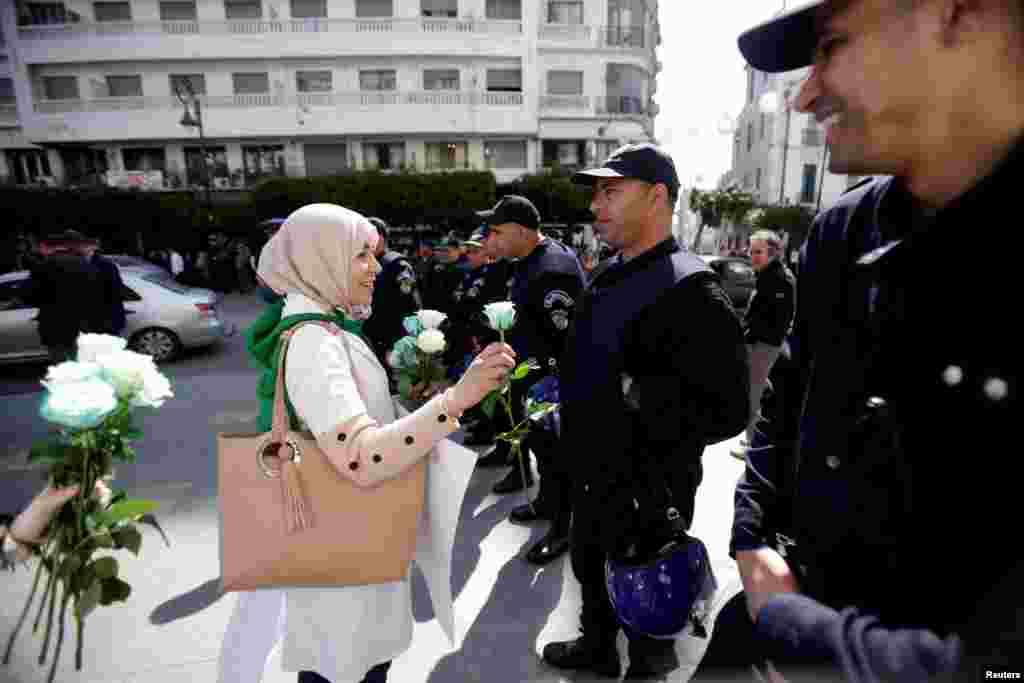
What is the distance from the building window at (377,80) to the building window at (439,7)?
3.50 meters

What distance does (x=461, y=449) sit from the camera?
5.56 feet

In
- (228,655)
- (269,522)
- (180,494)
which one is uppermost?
(269,522)

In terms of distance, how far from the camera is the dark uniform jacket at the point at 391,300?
500cm

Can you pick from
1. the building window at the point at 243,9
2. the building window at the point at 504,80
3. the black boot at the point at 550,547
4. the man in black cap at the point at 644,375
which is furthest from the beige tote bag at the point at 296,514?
the building window at the point at 243,9

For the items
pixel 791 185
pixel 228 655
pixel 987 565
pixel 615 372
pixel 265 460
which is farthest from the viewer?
pixel 791 185

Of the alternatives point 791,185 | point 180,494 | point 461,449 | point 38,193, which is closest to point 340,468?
point 461,449

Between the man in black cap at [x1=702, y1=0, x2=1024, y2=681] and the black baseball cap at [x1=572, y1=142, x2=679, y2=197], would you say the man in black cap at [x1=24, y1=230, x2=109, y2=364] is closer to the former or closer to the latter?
the black baseball cap at [x1=572, y1=142, x2=679, y2=197]

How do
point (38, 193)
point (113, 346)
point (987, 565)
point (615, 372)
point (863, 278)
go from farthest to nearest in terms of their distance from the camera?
point (38, 193) → point (615, 372) → point (113, 346) → point (863, 278) → point (987, 565)

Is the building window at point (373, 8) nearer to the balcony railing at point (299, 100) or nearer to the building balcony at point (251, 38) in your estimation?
the building balcony at point (251, 38)

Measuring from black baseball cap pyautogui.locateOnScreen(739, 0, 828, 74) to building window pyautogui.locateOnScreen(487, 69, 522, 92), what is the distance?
29.1 metres

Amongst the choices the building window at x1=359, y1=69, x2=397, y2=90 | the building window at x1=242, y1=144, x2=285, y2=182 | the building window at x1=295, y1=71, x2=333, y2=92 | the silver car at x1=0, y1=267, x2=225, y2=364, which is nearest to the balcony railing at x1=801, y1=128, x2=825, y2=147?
the building window at x1=359, y1=69, x2=397, y2=90

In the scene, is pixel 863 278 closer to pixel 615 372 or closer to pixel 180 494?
pixel 615 372

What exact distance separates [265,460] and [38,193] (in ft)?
92.2

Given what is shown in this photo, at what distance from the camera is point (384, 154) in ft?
92.4
